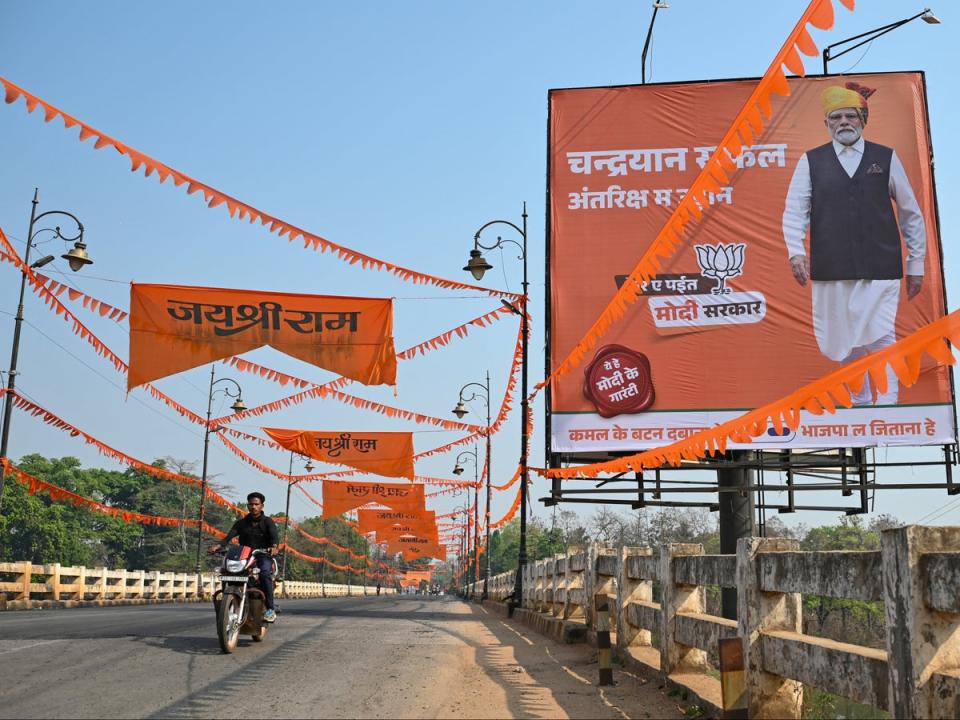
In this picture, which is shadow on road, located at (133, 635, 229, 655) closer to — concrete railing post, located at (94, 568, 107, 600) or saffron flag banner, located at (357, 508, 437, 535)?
concrete railing post, located at (94, 568, 107, 600)

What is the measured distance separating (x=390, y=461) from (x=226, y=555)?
17974mm

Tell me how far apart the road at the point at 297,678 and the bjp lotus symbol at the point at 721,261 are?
341 inches

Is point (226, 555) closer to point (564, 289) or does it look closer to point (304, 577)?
point (564, 289)

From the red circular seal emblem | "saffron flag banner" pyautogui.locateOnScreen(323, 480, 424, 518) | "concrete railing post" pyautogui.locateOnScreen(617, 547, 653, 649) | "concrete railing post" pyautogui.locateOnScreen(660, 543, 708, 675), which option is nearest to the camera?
"concrete railing post" pyautogui.locateOnScreen(660, 543, 708, 675)

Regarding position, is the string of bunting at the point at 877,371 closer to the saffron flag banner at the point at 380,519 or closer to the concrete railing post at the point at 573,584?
the concrete railing post at the point at 573,584

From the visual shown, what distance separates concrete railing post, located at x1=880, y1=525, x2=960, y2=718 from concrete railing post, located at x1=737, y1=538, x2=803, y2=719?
1551 millimetres

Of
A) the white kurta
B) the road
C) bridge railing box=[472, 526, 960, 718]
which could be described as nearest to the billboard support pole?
the white kurta

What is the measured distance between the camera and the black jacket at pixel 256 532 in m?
11.2

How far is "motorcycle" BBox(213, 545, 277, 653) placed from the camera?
32.6 feet

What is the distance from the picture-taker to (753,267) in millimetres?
18516

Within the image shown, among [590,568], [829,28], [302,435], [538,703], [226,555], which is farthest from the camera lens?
[302,435]

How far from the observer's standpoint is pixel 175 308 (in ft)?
49.2

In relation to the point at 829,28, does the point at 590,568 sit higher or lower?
lower

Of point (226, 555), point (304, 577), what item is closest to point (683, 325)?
point (226, 555)
